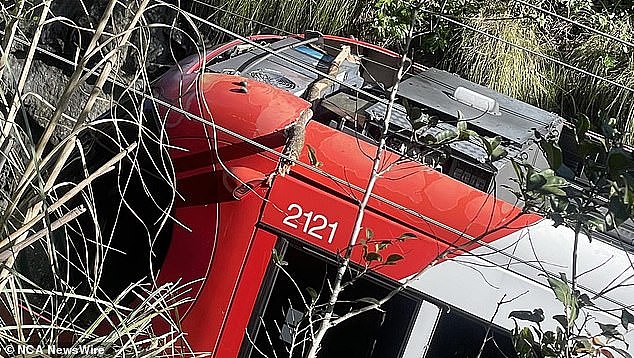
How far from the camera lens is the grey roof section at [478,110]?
361 centimetres

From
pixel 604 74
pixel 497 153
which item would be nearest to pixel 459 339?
pixel 497 153

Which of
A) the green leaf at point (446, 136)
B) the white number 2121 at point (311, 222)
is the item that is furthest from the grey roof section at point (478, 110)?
the green leaf at point (446, 136)

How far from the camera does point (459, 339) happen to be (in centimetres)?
309

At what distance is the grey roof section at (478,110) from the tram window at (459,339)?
82cm

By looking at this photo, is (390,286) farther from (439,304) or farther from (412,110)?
(412,110)

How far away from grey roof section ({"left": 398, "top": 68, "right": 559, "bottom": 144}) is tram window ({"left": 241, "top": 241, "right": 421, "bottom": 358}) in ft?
2.66

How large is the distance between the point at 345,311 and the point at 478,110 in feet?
3.60

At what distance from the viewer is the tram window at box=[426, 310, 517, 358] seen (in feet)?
9.98

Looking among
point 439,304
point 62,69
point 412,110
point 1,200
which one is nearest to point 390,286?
point 439,304

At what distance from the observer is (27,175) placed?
1328 mm

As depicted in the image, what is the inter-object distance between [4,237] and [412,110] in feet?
3.14

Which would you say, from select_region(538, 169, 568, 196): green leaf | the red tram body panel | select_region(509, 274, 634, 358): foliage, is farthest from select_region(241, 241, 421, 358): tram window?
select_region(538, 169, 568, 196): green leaf

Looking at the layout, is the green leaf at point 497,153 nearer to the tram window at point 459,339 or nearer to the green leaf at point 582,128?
the green leaf at point 582,128

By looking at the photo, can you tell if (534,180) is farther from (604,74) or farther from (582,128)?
(604,74)
